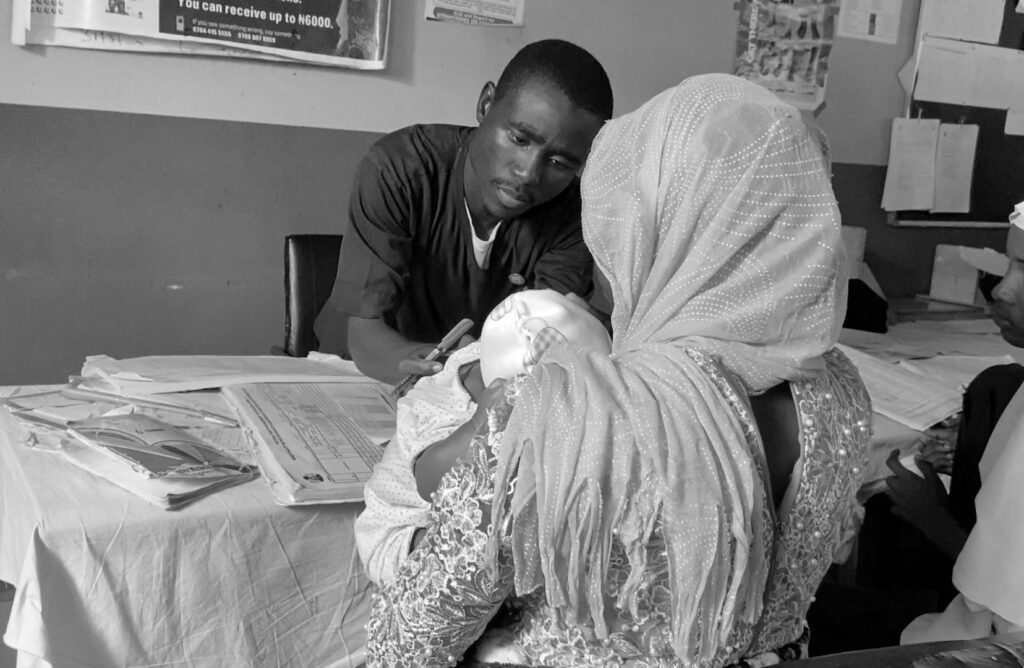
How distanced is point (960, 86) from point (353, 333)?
2.70 m

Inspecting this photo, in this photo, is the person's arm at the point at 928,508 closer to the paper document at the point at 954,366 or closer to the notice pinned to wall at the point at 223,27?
the paper document at the point at 954,366

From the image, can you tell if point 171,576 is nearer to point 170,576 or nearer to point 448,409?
point 170,576

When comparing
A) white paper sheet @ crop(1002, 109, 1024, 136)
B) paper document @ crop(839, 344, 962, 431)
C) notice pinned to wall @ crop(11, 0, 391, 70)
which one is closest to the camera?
paper document @ crop(839, 344, 962, 431)

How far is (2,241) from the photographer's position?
2.17 meters

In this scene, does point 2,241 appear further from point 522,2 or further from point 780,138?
point 780,138

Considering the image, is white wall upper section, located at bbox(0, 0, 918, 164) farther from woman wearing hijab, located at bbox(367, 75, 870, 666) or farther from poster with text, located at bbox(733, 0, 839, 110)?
woman wearing hijab, located at bbox(367, 75, 870, 666)

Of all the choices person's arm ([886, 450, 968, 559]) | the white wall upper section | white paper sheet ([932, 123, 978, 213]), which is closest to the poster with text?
the white wall upper section

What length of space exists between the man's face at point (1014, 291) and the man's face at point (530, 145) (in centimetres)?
74

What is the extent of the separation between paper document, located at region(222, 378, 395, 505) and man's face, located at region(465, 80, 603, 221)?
1.36ft

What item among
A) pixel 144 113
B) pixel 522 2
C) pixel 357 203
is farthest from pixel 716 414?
pixel 522 2

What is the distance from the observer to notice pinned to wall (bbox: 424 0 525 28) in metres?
2.53

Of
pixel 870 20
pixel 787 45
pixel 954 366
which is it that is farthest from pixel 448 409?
pixel 870 20

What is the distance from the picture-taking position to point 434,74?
2576 millimetres

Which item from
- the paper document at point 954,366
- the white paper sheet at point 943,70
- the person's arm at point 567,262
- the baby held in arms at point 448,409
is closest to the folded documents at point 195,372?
the person's arm at point 567,262
